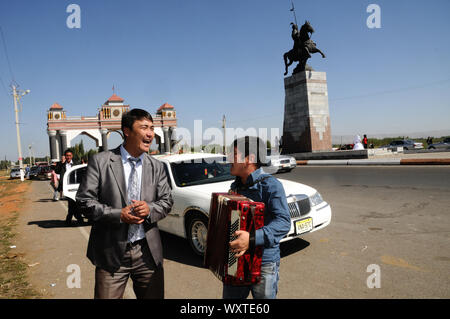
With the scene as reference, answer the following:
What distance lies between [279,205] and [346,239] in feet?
12.1

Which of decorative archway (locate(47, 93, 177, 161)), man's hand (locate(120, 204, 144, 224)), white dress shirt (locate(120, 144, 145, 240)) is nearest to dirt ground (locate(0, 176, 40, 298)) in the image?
white dress shirt (locate(120, 144, 145, 240))

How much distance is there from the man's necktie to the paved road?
149 centimetres

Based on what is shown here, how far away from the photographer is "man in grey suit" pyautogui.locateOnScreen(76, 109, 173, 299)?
2.16 meters

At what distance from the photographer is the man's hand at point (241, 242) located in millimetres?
1805

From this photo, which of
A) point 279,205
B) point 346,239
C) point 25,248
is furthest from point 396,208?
point 25,248

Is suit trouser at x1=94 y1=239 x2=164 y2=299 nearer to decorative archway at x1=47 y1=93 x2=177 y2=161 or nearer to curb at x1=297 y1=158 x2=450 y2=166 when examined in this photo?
curb at x1=297 y1=158 x2=450 y2=166

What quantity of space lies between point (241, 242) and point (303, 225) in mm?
2684

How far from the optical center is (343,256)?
4.36m

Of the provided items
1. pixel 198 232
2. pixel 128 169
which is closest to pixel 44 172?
pixel 198 232

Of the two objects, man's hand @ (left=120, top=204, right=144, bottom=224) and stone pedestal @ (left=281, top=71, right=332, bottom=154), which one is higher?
stone pedestal @ (left=281, top=71, right=332, bottom=154)

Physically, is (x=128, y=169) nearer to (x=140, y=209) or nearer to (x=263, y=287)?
(x=140, y=209)

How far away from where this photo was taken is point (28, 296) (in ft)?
11.9

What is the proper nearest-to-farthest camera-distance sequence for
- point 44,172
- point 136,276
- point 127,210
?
point 127,210 < point 136,276 < point 44,172
